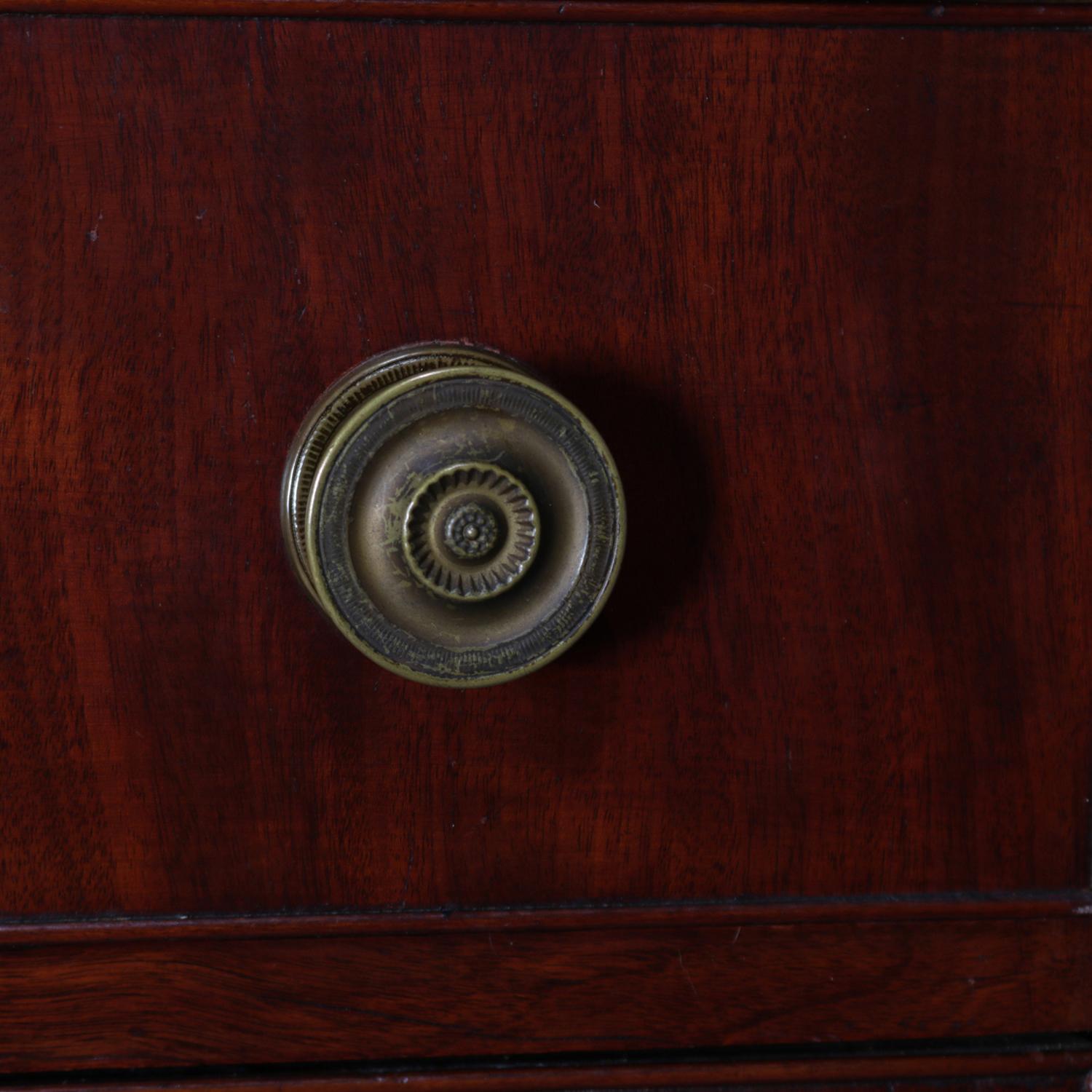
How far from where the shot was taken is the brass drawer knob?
408mm

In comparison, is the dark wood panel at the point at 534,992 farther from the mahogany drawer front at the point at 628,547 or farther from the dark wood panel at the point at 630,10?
the dark wood panel at the point at 630,10

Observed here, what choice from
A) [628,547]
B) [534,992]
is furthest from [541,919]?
[628,547]

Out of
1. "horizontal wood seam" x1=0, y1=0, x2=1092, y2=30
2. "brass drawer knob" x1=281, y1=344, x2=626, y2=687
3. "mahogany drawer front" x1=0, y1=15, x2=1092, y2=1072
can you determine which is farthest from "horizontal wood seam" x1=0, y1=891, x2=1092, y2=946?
"horizontal wood seam" x1=0, y1=0, x2=1092, y2=30

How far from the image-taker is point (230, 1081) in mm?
482

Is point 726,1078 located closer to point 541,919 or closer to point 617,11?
point 541,919

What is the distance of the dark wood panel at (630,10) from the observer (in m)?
0.43

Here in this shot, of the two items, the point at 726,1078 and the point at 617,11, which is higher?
the point at 617,11

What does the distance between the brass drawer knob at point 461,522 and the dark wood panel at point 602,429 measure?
0.17 ft

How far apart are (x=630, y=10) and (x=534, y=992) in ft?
1.39

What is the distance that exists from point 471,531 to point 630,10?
225mm

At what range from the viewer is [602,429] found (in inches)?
18.5

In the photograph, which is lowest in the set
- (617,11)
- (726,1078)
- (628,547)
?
(726,1078)

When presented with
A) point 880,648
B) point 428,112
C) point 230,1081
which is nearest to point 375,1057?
point 230,1081

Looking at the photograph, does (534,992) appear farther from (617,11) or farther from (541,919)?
(617,11)
